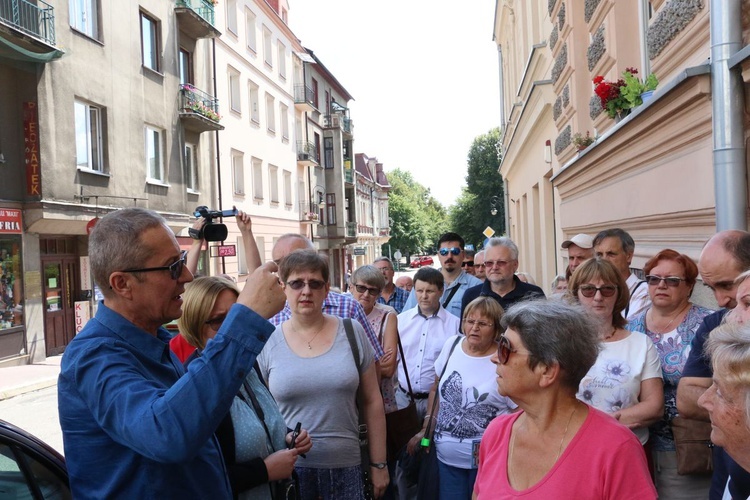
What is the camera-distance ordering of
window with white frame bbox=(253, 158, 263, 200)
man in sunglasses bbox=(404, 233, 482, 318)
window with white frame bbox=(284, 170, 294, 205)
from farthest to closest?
window with white frame bbox=(284, 170, 294, 205) → window with white frame bbox=(253, 158, 263, 200) → man in sunglasses bbox=(404, 233, 482, 318)

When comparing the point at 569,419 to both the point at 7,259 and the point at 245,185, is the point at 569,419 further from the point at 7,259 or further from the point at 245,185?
the point at 245,185

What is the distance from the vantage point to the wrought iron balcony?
502 inches

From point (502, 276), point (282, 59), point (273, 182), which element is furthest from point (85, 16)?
point (282, 59)

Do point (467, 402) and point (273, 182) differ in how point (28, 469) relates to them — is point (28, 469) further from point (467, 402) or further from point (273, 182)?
point (273, 182)

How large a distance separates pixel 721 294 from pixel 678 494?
0.99 m

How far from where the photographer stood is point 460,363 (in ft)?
12.2

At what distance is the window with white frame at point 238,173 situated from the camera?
80.0 feet

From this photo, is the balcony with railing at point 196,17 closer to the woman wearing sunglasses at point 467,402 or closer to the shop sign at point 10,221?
the shop sign at point 10,221

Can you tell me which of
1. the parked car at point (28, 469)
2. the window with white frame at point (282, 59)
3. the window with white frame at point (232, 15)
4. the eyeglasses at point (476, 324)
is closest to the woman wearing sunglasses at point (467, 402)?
the eyeglasses at point (476, 324)

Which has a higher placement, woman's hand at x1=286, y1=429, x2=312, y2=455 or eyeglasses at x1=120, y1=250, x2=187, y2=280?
eyeglasses at x1=120, y1=250, x2=187, y2=280

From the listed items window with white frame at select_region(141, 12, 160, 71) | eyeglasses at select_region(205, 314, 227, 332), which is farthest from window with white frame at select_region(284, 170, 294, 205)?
eyeglasses at select_region(205, 314, 227, 332)

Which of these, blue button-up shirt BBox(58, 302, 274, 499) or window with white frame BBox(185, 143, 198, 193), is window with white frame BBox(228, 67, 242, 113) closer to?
window with white frame BBox(185, 143, 198, 193)

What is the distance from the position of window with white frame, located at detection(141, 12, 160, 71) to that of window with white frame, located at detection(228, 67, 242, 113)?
18.2 feet

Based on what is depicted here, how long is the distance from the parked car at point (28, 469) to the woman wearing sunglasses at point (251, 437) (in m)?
0.58
